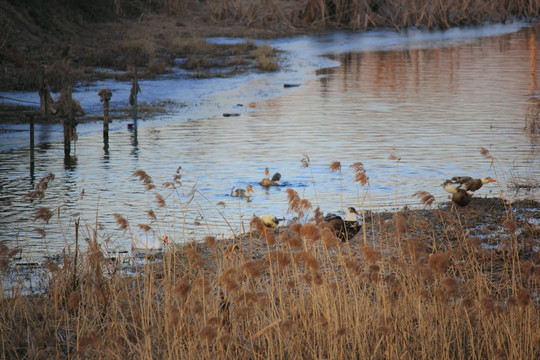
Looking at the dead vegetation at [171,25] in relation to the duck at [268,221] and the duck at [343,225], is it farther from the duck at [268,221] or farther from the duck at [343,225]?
the duck at [343,225]

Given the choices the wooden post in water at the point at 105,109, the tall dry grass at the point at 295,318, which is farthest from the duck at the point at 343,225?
the wooden post in water at the point at 105,109

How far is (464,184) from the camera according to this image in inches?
408

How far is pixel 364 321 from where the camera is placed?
505 centimetres

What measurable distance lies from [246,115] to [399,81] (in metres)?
8.75

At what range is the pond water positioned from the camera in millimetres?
10203

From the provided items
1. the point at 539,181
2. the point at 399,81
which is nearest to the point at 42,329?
the point at 539,181

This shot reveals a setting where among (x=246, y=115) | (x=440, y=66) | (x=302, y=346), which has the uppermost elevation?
(x=440, y=66)

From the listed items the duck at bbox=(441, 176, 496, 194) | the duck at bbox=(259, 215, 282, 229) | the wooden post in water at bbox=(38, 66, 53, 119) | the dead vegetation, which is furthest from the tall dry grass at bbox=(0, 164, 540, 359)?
the wooden post in water at bbox=(38, 66, 53, 119)

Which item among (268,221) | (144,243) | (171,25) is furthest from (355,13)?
(144,243)

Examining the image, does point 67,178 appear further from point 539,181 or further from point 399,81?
point 399,81

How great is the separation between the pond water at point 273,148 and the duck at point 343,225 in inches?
12.6

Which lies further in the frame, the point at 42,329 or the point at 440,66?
the point at 440,66

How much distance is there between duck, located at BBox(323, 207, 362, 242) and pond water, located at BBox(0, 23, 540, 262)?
0.32 metres

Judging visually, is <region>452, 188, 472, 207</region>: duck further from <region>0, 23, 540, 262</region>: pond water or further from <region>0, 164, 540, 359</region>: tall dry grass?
<region>0, 164, 540, 359</region>: tall dry grass
